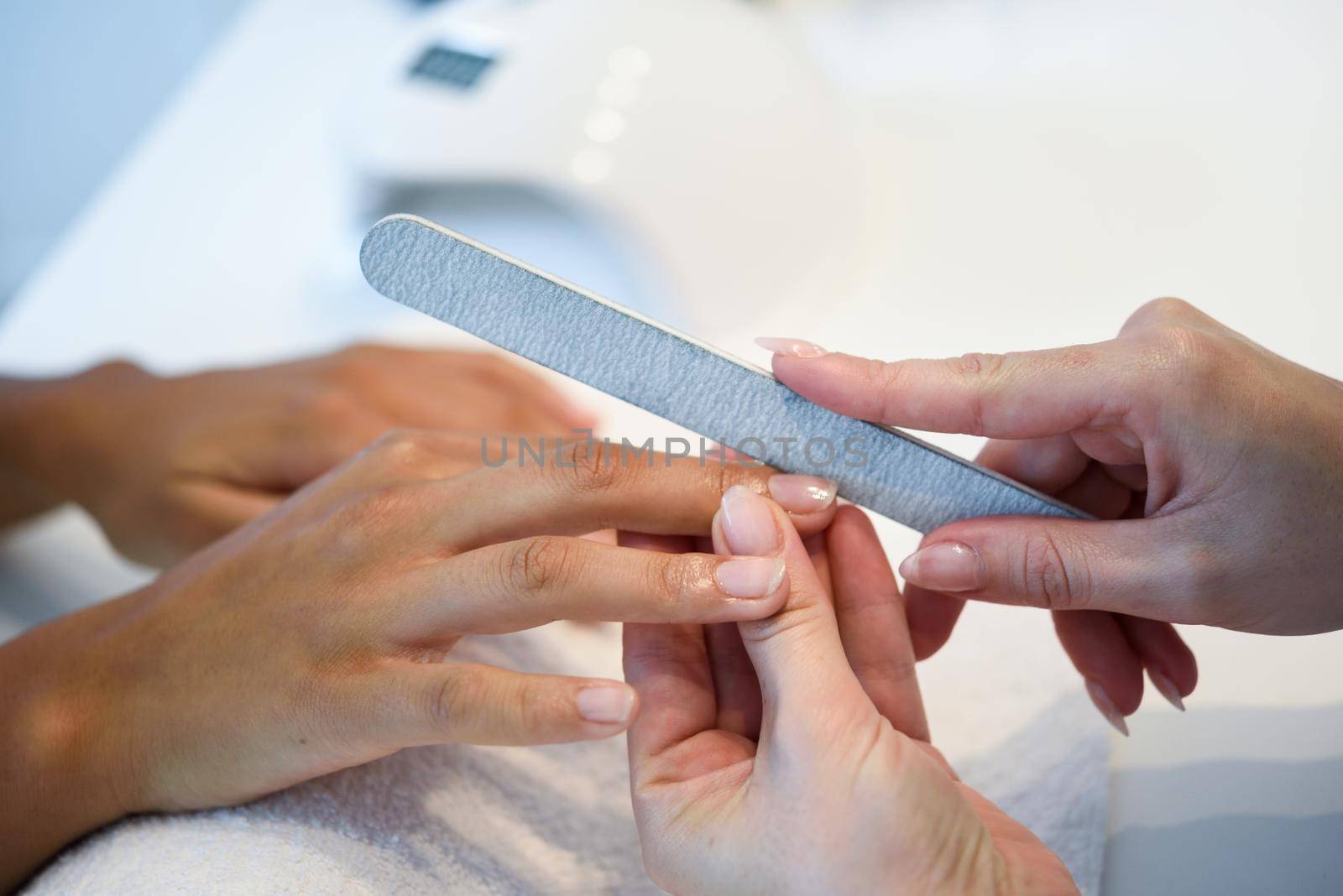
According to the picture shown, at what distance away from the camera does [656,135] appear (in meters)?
0.87

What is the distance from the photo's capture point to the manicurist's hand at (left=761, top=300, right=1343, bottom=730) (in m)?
0.44

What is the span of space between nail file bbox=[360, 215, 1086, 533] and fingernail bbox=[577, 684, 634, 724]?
0.13 m

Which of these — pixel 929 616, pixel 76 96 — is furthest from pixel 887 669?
pixel 76 96

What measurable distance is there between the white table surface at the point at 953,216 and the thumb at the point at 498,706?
0.32 metres

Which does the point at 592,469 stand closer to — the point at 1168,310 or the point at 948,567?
the point at 948,567

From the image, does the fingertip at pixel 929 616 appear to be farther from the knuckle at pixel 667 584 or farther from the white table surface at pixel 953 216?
the knuckle at pixel 667 584

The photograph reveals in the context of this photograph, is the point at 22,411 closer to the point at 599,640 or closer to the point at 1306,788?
the point at 599,640

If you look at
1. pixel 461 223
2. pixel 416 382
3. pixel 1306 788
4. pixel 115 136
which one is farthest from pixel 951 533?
pixel 115 136

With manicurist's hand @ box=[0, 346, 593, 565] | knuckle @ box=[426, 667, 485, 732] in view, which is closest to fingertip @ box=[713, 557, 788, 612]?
knuckle @ box=[426, 667, 485, 732]

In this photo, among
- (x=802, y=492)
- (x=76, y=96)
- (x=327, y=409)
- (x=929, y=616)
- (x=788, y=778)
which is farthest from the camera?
(x=76, y=96)

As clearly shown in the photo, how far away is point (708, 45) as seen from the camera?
3.04ft

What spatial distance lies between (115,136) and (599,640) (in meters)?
1.23

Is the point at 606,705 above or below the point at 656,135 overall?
below

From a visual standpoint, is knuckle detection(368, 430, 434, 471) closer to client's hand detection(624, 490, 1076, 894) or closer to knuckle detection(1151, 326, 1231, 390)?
client's hand detection(624, 490, 1076, 894)
